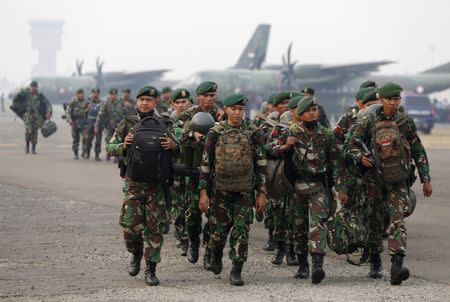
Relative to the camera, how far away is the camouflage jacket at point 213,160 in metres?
8.05

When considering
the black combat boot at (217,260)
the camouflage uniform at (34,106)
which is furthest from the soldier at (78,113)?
the black combat boot at (217,260)

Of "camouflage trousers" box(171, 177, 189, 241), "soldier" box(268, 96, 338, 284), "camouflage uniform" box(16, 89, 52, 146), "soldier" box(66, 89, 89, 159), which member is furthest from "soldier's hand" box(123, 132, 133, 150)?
"camouflage uniform" box(16, 89, 52, 146)

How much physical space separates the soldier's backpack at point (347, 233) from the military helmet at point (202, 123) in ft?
4.88

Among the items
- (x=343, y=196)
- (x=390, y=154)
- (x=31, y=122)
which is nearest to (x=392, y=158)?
(x=390, y=154)

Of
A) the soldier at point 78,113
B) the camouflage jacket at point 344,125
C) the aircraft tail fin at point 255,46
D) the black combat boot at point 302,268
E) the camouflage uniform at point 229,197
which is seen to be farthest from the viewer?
the aircraft tail fin at point 255,46

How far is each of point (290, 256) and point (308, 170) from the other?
123 centimetres

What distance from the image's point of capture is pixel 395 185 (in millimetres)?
8188

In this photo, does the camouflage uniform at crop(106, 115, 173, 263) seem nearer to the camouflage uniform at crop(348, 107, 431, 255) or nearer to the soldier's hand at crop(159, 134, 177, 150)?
the soldier's hand at crop(159, 134, 177, 150)

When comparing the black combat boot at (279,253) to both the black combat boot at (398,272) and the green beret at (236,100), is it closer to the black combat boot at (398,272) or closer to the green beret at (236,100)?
the black combat boot at (398,272)

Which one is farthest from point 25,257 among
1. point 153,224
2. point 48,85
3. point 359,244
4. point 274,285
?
point 48,85

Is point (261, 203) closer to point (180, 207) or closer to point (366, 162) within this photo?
point (366, 162)

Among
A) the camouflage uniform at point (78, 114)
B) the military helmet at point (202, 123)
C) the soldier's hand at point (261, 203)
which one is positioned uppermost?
the military helmet at point (202, 123)

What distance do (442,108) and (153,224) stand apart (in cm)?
5636

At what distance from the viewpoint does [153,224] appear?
7.91 metres
